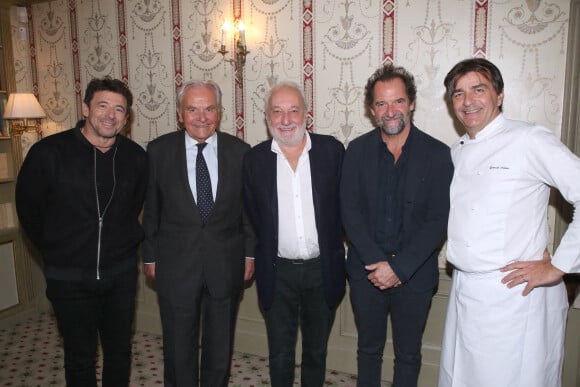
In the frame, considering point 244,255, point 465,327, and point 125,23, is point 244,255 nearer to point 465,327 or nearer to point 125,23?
point 465,327

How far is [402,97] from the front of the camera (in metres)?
2.13

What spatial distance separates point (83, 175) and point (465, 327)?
6.22 feet

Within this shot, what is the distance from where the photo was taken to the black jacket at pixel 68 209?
212 centimetres

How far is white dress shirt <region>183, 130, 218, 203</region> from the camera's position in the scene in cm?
237

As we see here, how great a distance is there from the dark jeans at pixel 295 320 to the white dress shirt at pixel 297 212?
83mm

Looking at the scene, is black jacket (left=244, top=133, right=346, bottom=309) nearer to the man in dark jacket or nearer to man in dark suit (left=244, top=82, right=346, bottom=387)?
man in dark suit (left=244, top=82, right=346, bottom=387)

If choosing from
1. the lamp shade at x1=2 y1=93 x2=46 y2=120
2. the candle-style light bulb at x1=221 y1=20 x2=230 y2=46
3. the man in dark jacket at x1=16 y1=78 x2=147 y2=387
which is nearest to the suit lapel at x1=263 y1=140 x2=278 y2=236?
the man in dark jacket at x1=16 y1=78 x2=147 y2=387

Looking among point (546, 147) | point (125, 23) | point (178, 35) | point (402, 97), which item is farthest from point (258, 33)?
point (546, 147)

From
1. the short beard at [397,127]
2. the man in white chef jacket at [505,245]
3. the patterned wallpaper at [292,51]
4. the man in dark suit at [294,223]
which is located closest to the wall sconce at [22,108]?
the patterned wallpaper at [292,51]

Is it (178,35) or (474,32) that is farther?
(178,35)

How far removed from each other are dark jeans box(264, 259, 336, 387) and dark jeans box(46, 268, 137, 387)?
2.45 ft

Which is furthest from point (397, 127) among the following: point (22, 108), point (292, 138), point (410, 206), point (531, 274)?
point (22, 108)

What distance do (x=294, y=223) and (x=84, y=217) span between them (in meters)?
1.01

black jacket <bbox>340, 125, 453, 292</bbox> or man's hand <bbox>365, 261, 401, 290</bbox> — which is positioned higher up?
black jacket <bbox>340, 125, 453, 292</bbox>
